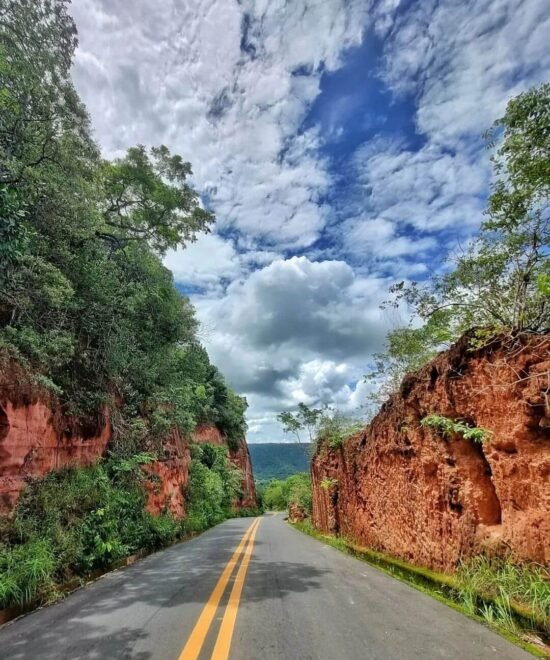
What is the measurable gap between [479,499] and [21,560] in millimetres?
6706

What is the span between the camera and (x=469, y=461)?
595 centimetres

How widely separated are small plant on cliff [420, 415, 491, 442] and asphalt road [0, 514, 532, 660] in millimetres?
A: 2128

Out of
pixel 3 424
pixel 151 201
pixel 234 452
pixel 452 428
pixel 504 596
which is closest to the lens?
pixel 504 596

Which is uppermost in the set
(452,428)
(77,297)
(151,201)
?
(151,201)

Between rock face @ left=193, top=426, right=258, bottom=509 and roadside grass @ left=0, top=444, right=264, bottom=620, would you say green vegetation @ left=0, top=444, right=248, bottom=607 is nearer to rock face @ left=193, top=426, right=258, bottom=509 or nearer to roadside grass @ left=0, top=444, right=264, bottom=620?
roadside grass @ left=0, top=444, right=264, bottom=620

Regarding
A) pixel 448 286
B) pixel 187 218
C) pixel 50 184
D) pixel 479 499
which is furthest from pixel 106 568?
pixel 187 218

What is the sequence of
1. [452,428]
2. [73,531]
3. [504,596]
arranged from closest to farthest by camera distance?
[504,596] < [452,428] < [73,531]

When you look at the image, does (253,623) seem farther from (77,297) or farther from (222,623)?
(77,297)

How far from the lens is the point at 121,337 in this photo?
11211 millimetres

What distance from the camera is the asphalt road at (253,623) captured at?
3604 millimetres

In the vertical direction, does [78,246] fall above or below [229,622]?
above

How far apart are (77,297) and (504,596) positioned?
32.5 ft

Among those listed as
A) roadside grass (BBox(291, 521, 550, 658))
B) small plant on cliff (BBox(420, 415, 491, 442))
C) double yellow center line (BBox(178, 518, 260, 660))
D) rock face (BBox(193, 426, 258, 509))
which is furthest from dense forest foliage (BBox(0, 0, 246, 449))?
rock face (BBox(193, 426, 258, 509))

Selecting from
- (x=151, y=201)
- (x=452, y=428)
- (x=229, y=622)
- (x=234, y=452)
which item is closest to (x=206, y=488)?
(x=151, y=201)
